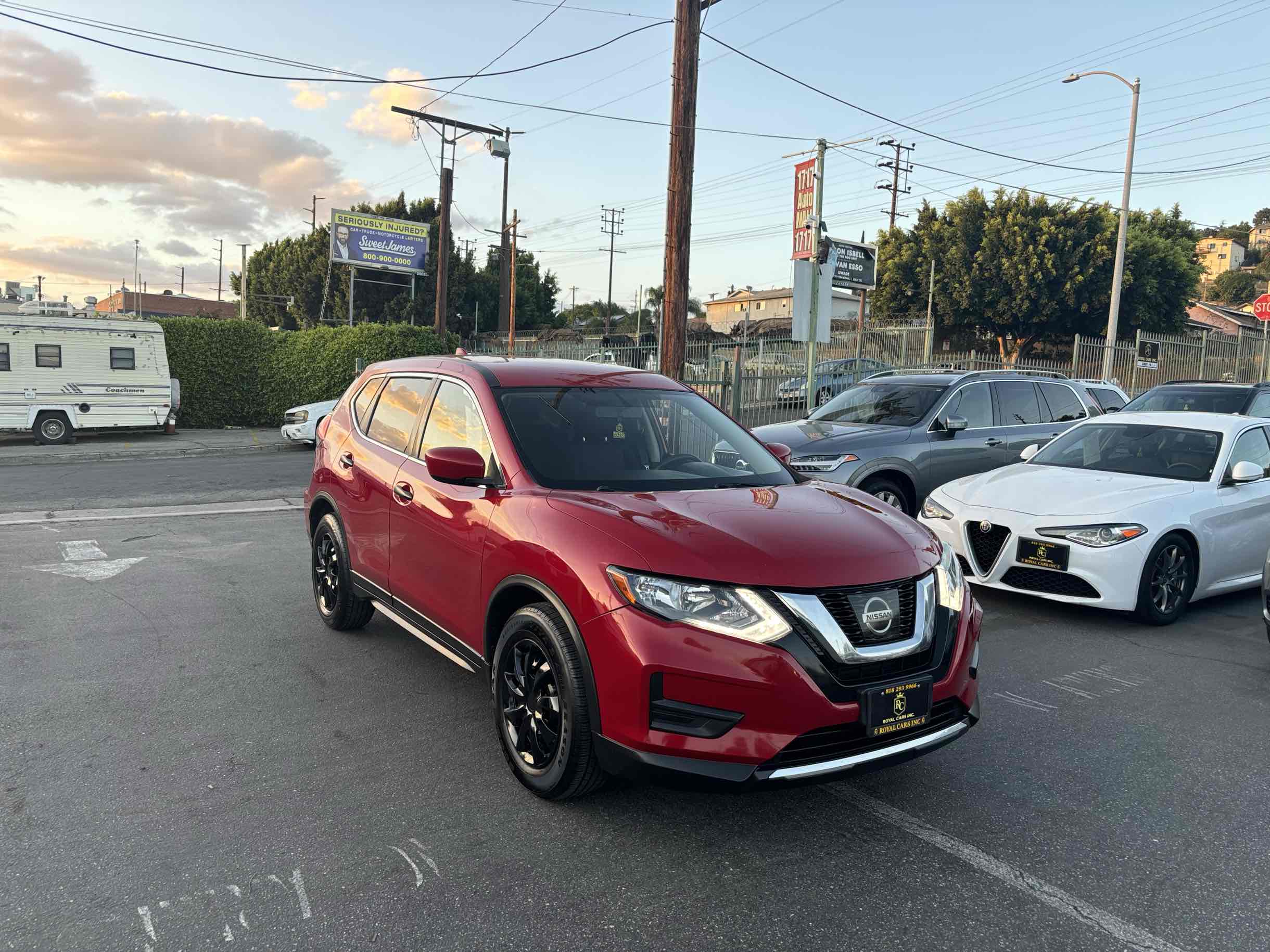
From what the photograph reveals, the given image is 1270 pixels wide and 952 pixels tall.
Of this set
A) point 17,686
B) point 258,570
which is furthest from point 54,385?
point 17,686

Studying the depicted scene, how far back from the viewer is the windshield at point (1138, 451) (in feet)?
23.0

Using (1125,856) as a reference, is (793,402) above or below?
above

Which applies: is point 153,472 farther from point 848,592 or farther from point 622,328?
point 622,328

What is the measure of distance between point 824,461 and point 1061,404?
3.71m

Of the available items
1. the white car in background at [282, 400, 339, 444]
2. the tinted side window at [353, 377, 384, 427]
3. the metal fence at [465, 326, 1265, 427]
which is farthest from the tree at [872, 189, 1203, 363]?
the tinted side window at [353, 377, 384, 427]

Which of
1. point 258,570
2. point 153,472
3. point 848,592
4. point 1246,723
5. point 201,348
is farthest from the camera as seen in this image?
point 201,348

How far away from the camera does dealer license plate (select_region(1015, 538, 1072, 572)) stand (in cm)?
627

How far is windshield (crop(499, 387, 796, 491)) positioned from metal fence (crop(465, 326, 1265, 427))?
26.0ft

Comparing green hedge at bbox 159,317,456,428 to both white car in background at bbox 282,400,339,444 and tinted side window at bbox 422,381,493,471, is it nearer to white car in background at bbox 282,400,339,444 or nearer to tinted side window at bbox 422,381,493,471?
white car in background at bbox 282,400,339,444

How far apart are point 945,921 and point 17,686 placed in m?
4.59

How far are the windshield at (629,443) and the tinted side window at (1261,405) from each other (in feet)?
29.8

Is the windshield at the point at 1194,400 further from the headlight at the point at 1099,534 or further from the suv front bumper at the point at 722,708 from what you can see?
the suv front bumper at the point at 722,708

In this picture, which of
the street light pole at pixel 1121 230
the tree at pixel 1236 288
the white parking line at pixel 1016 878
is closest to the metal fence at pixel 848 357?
the street light pole at pixel 1121 230

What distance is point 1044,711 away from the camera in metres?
4.69
